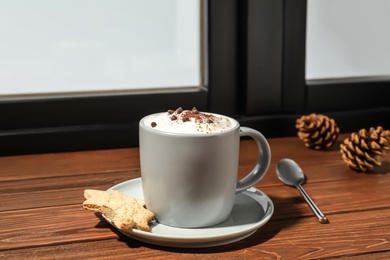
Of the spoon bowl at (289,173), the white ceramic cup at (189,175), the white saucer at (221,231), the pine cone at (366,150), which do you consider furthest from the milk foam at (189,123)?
the pine cone at (366,150)

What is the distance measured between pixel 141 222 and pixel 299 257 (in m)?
0.20

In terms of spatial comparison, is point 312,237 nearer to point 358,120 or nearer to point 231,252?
point 231,252

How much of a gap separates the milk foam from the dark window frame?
42 cm

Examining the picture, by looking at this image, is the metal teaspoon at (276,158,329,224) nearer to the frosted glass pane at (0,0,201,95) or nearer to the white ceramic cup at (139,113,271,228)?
the white ceramic cup at (139,113,271,228)

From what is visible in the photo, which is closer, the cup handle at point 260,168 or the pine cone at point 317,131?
the cup handle at point 260,168

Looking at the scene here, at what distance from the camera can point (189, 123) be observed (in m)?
0.68

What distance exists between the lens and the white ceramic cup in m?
0.66

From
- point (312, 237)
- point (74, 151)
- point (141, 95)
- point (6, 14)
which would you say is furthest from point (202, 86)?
point (312, 237)

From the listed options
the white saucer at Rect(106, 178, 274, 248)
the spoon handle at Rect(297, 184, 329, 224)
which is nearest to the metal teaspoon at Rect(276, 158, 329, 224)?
the spoon handle at Rect(297, 184, 329, 224)

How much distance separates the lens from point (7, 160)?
1.04 meters

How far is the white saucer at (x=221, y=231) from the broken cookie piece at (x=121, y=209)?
1 centimetres

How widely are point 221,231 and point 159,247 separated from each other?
0.26 feet

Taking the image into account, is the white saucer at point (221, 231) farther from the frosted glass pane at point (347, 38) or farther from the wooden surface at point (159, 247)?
the frosted glass pane at point (347, 38)

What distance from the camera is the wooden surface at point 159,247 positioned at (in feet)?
2.16
